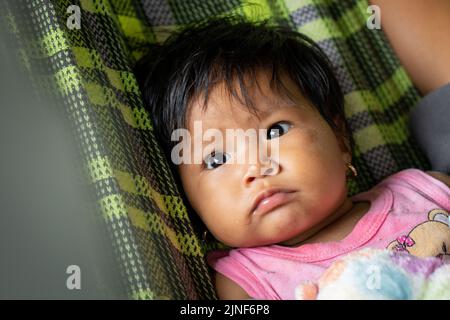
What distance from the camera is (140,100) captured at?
38.5 inches

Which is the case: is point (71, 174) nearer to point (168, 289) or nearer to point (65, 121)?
point (65, 121)

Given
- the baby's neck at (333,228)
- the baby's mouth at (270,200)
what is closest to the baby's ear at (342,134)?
the baby's neck at (333,228)

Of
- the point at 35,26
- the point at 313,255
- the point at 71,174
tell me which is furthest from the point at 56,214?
the point at 313,255

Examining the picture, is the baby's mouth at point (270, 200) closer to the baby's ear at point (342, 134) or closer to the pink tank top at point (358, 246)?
the pink tank top at point (358, 246)

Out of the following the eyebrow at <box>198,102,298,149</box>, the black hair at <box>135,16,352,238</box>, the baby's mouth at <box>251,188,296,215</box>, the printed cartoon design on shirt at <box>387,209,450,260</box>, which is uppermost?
the black hair at <box>135,16,352,238</box>

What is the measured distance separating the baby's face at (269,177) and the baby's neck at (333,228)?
0.09 feet

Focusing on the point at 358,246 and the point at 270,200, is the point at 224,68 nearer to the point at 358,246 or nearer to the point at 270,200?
the point at 270,200

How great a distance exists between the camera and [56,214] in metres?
0.75

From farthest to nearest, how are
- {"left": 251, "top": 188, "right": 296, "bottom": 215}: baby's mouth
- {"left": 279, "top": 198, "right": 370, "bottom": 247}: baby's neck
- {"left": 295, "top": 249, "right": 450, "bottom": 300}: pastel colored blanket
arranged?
{"left": 279, "top": 198, "right": 370, "bottom": 247}: baby's neck → {"left": 251, "top": 188, "right": 296, "bottom": 215}: baby's mouth → {"left": 295, "top": 249, "right": 450, "bottom": 300}: pastel colored blanket

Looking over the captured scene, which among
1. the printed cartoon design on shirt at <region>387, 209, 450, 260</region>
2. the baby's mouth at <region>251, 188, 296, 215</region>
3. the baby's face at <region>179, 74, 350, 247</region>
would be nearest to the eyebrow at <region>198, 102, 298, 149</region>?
the baby's face at <region>179, 74, 350, 247</region>

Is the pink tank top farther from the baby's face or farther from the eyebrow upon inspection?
the eyebrow

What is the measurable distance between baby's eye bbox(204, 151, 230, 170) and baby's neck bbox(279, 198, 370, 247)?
18cm

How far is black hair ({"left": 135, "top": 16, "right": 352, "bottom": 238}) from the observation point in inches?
39.6
